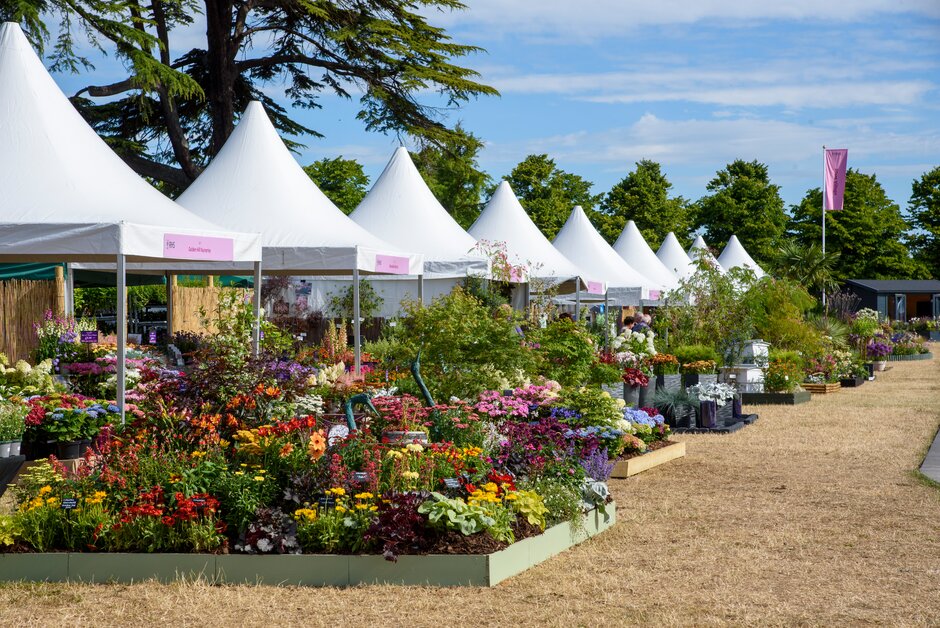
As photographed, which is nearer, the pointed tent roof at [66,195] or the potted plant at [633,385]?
the pointed tent roof at [66,195]

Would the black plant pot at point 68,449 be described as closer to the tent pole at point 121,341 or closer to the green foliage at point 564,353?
the tent pole at point 121,341

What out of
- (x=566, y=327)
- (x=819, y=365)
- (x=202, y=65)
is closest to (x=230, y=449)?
(x=566, y=327)

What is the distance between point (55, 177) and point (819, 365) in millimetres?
17135

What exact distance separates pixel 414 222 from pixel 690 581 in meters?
14.0

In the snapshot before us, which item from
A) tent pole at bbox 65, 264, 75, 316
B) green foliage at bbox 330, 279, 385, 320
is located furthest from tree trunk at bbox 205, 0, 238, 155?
tent pole at bbox 65, 264, 75, 316

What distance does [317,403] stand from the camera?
370 inches

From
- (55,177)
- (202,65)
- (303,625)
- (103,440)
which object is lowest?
(303,625)

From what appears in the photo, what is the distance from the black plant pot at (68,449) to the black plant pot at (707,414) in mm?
8626

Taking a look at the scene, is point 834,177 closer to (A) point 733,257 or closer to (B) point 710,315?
(A) point 733,257

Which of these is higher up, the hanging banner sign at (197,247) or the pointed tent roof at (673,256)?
the pointed tent roof at (673,256)

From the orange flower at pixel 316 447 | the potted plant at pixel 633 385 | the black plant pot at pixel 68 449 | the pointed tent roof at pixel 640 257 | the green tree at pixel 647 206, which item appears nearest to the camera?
the orange flower at pixel 316 447

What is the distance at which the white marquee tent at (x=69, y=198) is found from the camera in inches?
405

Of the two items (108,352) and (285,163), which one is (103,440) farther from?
(285,163)

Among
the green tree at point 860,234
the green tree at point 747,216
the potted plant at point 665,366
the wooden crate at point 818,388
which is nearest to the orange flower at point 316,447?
the potted plant at point 665,366
